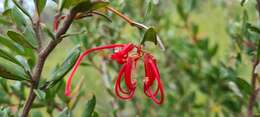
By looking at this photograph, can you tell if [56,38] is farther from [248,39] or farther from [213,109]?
[213,109]

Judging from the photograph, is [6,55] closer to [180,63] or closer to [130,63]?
[130,63]

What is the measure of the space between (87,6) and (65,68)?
0.16 metres

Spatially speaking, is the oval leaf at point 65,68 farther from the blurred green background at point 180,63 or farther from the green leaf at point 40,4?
the blurred green background at point 180,63

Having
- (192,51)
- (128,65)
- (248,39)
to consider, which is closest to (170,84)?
(192,51)

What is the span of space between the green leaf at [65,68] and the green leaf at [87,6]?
13 cm

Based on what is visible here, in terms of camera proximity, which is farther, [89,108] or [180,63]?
[180,63]

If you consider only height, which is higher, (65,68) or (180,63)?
(65,68)

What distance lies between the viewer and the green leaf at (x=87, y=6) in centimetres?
77

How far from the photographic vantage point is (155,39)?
0.81 metres

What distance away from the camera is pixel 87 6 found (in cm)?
78

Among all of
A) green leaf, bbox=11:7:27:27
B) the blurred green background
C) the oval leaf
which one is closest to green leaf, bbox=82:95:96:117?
the oval leaf

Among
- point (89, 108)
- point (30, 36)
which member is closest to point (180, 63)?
point (89, 108)

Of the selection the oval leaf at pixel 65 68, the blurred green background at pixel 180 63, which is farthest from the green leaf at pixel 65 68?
the blurred green background at pixel 180 63

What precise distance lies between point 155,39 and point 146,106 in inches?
52.6
